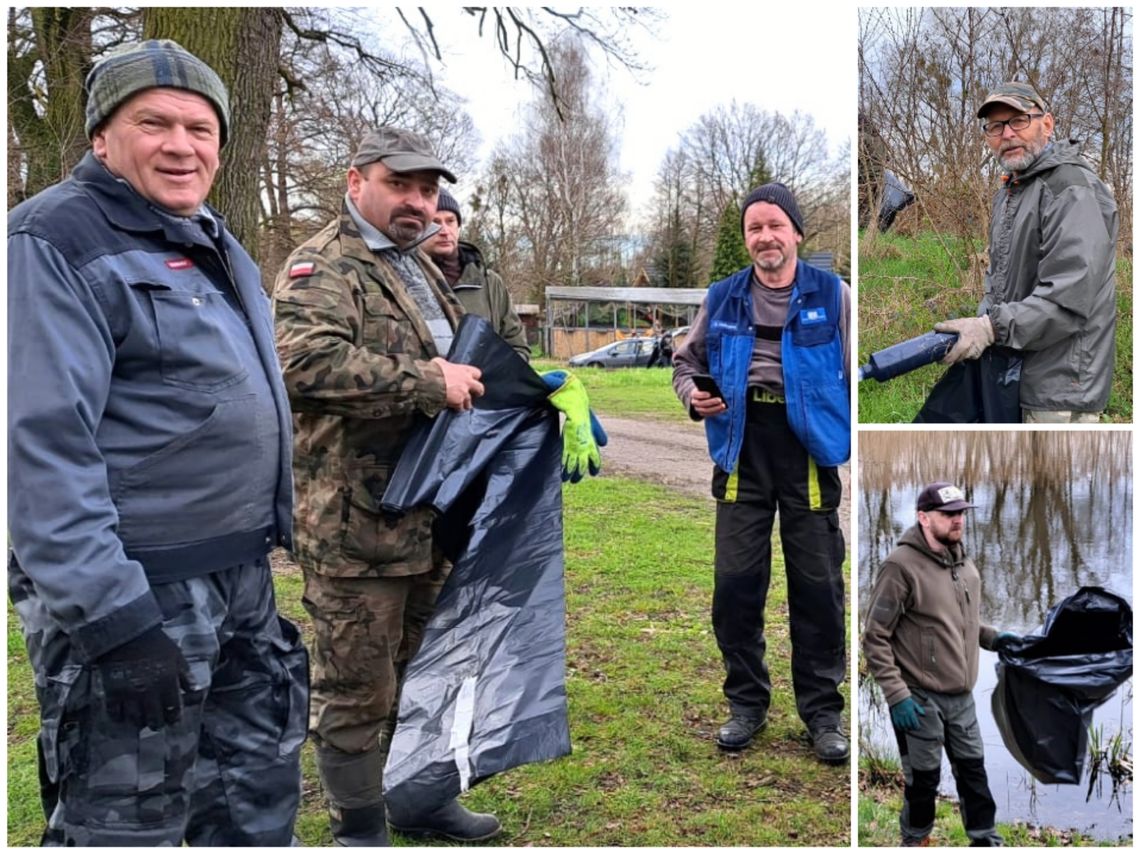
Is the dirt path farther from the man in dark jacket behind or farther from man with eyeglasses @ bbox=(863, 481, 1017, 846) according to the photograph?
the man in dark jacket behind

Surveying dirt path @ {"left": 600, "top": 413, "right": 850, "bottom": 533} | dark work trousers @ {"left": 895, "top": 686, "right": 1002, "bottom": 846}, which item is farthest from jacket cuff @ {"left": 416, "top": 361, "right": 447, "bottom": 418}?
dirt path @ {"left": 600, "top": 413, "right": 850, "bottom": 533}

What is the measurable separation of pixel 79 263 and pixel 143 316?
15 cm

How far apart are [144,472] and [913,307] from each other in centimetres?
225

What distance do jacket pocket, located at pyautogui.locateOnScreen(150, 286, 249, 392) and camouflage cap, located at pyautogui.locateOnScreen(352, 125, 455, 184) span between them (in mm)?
772

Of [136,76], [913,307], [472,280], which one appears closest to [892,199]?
[913,307]

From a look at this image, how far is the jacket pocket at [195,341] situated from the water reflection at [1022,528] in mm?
1684

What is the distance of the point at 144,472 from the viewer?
194 centimetres

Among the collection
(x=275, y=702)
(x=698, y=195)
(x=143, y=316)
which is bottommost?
(x=275, y=702)

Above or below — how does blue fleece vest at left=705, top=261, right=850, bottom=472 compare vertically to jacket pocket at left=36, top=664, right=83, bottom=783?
above

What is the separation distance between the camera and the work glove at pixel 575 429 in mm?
2939

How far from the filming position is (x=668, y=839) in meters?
2.97

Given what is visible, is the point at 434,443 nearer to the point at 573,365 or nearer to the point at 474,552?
the point at 474,552

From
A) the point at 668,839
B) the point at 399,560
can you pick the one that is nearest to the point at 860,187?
the point at 399,560

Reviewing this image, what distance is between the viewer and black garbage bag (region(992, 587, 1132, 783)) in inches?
112
